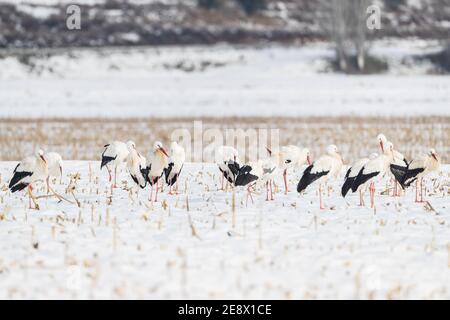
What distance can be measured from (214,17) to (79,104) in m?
35.2

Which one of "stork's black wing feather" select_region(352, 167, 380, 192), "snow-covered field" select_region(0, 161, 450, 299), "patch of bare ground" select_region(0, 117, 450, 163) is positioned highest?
"patch of bare ground" select_region(0, 117, 450, 163)

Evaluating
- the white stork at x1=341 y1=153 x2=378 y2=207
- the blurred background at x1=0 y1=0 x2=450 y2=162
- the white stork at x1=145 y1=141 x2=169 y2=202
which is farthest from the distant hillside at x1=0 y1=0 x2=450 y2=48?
the white stork at x1=341 y1=153 x2=378 y2=207

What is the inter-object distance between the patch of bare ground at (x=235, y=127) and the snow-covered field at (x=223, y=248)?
8.58 m

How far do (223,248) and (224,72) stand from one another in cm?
4352

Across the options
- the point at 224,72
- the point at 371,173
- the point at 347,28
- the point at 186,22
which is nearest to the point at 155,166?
the point at 371,173

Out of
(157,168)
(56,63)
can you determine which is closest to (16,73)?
(56,63)

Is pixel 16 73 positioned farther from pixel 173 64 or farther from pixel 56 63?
pixel 173 64

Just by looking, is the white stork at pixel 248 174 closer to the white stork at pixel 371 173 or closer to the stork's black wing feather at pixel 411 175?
the white stork at pixel 371 173

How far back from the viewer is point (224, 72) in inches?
2005

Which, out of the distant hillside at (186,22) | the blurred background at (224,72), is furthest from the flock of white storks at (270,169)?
the distant hillside at (186,22)

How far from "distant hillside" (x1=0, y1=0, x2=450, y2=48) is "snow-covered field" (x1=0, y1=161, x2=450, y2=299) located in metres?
51.8

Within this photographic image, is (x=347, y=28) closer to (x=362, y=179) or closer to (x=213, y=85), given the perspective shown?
(x=213, y=85)

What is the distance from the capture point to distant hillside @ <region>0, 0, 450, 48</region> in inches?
2436

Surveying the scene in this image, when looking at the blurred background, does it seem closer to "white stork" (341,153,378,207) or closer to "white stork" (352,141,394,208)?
"white stork" (341,153,378,207)
